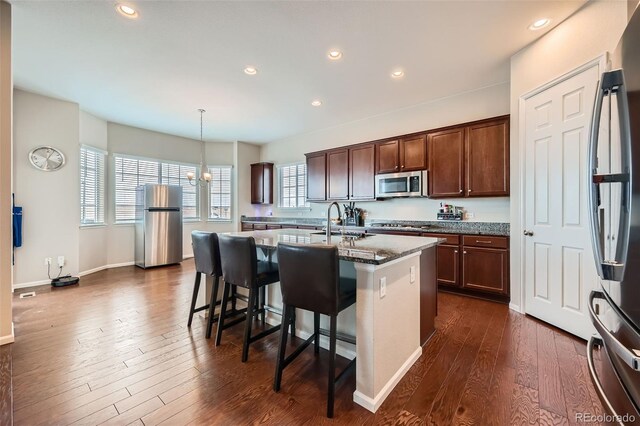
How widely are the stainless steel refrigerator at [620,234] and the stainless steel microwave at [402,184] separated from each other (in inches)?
126

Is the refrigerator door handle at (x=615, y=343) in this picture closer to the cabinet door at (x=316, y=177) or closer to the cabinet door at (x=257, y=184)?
the cabinet door at (x=316, y=177)

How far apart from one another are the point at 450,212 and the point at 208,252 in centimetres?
356

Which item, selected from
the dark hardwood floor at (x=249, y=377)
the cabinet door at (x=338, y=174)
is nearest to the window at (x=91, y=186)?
the dark hardwood floor at (x=249, y=377)

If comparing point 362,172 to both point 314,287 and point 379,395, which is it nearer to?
point 314,287

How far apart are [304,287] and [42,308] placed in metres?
3.68

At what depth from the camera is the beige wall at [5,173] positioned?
2369mm

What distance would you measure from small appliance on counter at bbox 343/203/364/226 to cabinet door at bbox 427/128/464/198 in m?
1.52

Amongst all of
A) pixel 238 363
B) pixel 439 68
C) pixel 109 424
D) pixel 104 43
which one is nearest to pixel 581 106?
pixel 439 68

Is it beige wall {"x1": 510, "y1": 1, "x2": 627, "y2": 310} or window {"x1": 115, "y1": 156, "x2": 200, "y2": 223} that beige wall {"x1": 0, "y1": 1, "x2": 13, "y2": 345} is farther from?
beige wall {"x1": 510, "y1": 1, "x2": 627, "y2": 310}

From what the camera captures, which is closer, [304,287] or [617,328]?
[617,328]

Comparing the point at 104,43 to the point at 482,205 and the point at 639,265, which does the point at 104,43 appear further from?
the point at 482,205

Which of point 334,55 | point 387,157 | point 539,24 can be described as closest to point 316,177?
point 387,157

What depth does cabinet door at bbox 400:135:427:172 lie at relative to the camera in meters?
4.32

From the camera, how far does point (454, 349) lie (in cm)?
233
